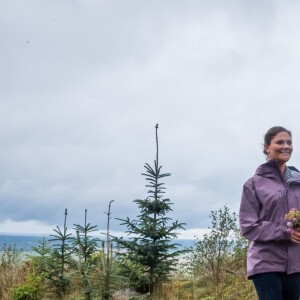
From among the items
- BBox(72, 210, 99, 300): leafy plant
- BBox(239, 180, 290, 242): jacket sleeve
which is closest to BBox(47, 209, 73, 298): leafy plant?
BBox(72, 210, 99, 300): leafy plant

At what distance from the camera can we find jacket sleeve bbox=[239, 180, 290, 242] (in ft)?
12.0

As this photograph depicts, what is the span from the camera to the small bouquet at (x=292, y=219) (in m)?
3.54

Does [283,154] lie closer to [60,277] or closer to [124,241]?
[124,241]

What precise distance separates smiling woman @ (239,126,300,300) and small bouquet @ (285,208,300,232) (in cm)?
4

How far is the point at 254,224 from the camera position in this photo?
3.73m

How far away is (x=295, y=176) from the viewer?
3.92 meters

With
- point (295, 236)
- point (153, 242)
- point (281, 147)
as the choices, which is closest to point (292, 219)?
point (295, 236)

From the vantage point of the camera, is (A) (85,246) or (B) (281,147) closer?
(B) (281,147)

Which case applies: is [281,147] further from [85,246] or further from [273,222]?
[85,246]

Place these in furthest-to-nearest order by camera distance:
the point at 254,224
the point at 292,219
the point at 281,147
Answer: the point at 281,147, the point at 254,224, the point at 292,219

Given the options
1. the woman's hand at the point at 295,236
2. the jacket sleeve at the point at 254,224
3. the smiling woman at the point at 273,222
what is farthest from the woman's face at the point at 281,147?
the woman's hand at the point at 295,236

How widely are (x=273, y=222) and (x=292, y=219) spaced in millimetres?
201

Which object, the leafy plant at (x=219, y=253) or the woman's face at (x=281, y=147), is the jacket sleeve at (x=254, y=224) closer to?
the woman's face at (x=281, y=147)

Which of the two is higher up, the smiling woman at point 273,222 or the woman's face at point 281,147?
the woman's face at point 281,147
